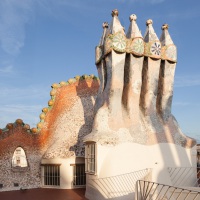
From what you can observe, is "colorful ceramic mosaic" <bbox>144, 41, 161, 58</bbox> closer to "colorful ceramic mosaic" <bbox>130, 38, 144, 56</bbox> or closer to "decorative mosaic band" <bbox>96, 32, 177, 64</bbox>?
"decorative mosaic band" <bbox>96, 32, 177, 64</bbox>

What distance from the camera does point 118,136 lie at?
10.8m

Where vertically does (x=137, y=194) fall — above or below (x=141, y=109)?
below

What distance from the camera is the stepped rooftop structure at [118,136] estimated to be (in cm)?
1049

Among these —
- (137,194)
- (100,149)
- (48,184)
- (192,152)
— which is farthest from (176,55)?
(48,184)

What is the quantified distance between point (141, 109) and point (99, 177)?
3.37m

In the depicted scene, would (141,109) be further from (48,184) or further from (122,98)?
(48,184)

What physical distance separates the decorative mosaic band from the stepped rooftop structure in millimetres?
38

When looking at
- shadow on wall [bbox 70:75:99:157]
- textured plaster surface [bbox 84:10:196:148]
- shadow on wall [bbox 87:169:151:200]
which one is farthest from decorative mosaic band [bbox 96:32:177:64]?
shadow on wall [bbox 87:169:151:200]

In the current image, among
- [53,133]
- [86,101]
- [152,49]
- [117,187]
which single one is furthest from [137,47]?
[53,133]

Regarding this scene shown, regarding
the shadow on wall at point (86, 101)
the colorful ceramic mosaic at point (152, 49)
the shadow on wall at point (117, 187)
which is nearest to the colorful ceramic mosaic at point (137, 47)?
the colorful ceramic mosaic at point (152, 49)

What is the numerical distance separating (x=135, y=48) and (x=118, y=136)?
3469 millimetres

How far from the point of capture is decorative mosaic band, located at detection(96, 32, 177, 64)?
36.6ft

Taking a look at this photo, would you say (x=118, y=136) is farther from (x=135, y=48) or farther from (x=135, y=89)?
(x=135, y=48)

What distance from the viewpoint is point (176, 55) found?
12758 millimetres
